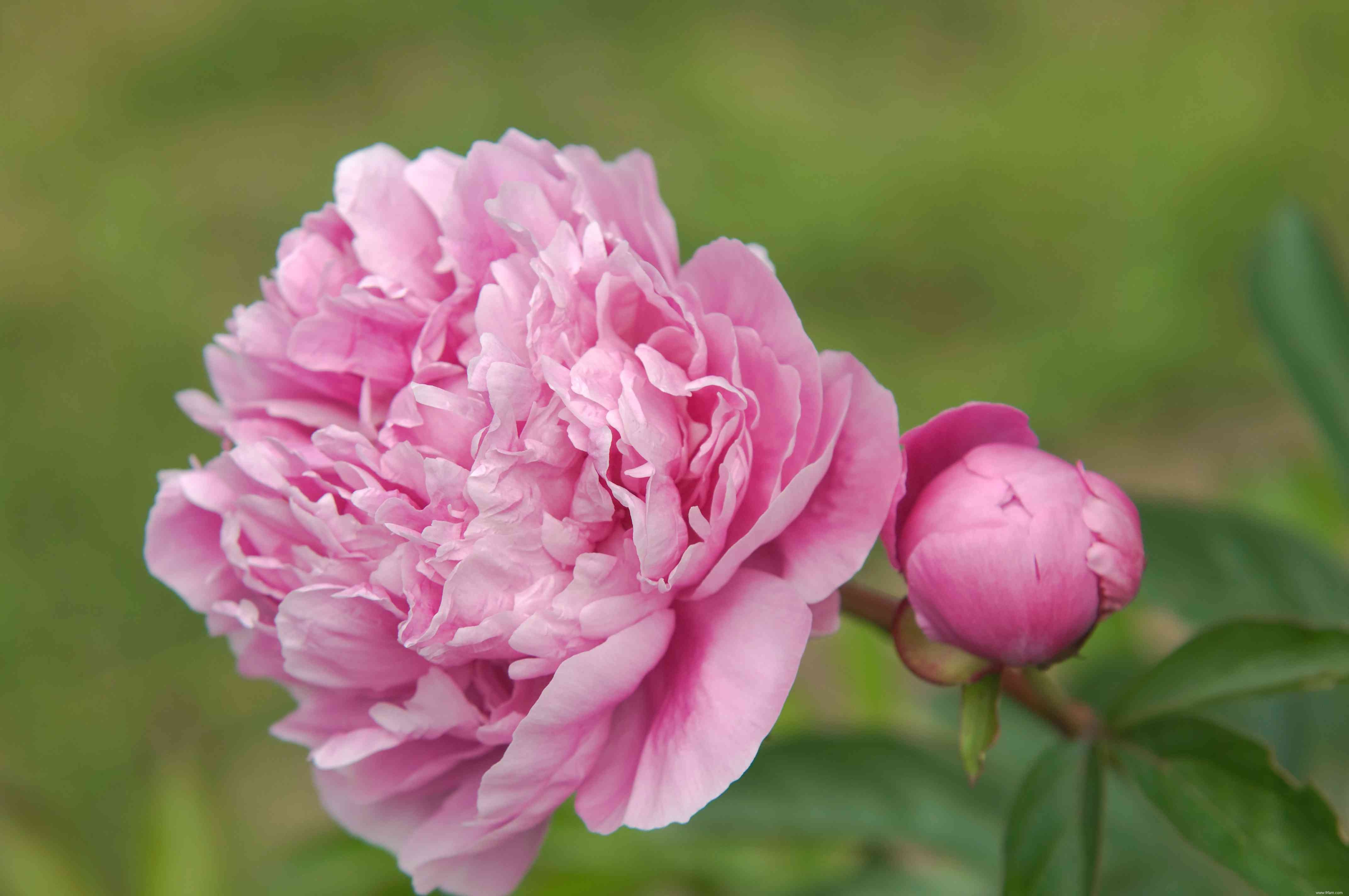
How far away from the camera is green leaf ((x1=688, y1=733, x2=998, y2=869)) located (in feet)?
3.41

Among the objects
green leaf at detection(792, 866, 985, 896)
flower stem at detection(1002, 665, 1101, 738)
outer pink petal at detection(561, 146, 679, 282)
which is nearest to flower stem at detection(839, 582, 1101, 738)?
flower stem at detection(1002, 665, 1101, 738)

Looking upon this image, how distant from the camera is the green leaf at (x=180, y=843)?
130 cm

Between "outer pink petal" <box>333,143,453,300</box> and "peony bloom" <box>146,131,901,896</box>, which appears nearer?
"peony bloom" <box>146,131,901,896</box>

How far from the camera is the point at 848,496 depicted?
0.67m

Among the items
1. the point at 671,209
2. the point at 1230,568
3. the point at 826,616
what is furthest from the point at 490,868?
the point at 671,209

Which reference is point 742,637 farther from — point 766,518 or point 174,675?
point 174,675

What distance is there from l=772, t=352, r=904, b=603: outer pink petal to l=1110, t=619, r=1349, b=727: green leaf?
0.27 meters

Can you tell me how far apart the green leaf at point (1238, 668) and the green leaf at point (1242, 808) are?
2cm

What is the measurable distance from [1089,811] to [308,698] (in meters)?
0.50

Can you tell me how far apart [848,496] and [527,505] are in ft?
0.60

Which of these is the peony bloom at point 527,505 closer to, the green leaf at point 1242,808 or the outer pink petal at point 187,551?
the outer pink petal at point 187,551

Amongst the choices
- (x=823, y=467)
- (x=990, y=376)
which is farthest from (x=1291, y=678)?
(x=990, y=376)

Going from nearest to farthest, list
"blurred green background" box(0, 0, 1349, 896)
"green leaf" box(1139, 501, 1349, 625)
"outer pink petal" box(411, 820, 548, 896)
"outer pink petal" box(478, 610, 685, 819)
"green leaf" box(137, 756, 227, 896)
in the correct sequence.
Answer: "outer pink petal" box(478, 610, 685, 819) < "outer pink petal" box(411, 820, 548, 896) < "green leaf" box(1139, 501, 1349, 625) < "green leaf" box(137, 756, 227, 896) < "blurred green background" box(0, 0, 1349, 896)

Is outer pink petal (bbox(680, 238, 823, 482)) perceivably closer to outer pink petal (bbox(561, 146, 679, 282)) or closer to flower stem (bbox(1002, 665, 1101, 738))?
outer pink petal (bbox(561, 146, 679, 282))
